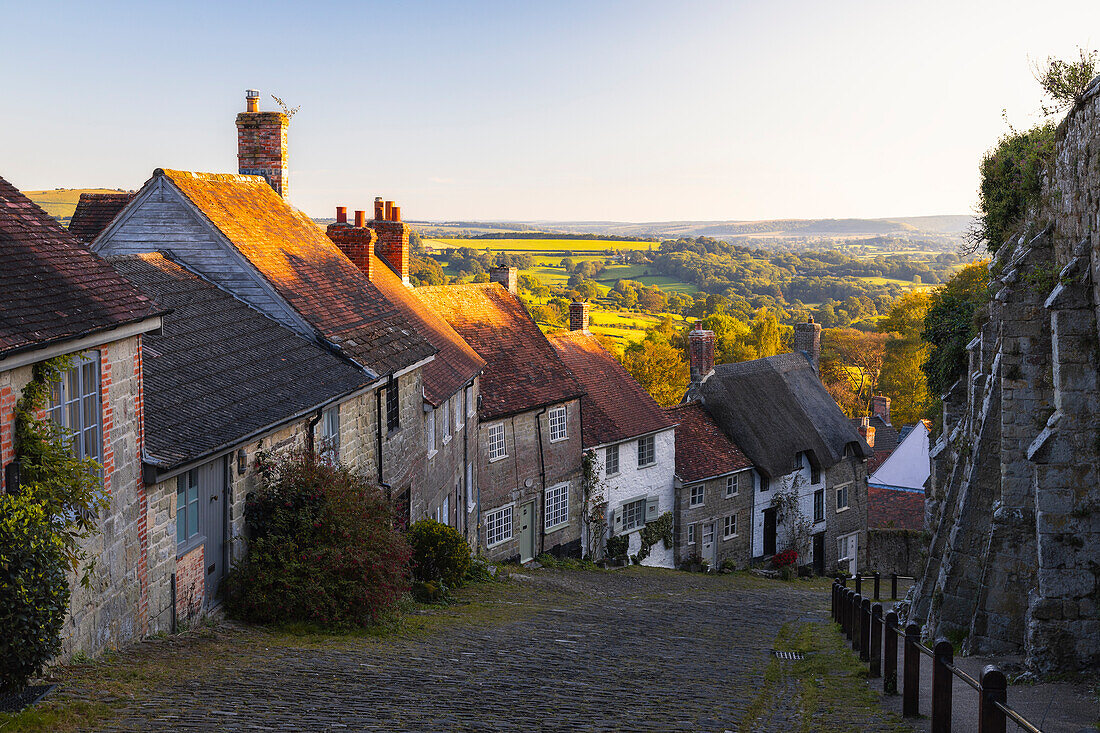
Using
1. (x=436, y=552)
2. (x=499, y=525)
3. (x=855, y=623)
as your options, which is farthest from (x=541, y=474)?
(x=855, y=623)

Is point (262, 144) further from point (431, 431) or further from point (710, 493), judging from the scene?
point (710, 493)

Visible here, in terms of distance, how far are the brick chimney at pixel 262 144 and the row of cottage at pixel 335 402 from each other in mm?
46

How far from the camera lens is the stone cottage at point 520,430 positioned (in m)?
28.2

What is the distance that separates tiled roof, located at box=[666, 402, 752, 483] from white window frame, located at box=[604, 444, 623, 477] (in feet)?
9.89

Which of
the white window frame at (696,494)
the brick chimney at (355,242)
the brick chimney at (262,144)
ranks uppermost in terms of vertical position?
the brick chimney at (262,144)

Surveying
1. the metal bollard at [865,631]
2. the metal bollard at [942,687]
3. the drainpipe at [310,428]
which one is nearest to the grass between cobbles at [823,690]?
the metal bollard at [865,631]

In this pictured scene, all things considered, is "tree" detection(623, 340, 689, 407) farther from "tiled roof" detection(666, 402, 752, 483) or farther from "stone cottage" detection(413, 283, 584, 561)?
"stone cottage" detection(413, 283, 584, 561)

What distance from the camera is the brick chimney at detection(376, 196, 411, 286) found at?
27.4 m

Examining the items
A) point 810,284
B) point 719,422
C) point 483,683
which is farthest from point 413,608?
point 810,284

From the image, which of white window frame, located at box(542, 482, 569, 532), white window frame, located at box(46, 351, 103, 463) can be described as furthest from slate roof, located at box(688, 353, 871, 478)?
white window frame, located at box(46, 351, 103, 463)

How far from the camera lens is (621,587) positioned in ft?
83.9

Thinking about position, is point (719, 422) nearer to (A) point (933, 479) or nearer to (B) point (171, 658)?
(A) point (933, 479)

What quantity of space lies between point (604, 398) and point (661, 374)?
31.4 meters

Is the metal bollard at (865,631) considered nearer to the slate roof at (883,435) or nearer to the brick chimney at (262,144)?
the brick chimney at (262,144)
